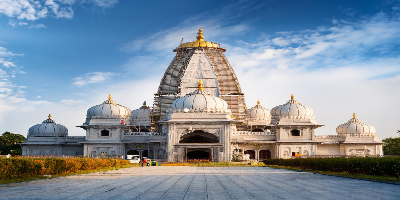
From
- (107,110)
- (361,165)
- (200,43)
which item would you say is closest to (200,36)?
(200,43)

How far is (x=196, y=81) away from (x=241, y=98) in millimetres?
8924

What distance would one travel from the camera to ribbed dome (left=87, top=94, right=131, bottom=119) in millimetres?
74438

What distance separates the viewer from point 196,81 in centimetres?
7894

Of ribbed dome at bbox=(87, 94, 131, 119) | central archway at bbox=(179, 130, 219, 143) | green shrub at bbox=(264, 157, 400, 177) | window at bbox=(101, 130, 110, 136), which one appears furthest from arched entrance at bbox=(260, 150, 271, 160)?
green shrub at bbox=(264, 157, 400, 177)

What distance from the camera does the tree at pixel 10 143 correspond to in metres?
78.7

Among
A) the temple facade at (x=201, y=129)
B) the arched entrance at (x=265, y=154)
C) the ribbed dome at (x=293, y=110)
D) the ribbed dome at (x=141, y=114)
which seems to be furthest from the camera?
the ribbed dome at (x=141, y=114)

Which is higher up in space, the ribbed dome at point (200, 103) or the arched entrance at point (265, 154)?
the ribbed dome at point (200, 103)

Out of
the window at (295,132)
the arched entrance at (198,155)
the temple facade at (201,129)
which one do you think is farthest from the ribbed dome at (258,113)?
the arched entrance at (198,155)

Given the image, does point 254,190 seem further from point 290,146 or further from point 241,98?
point 241,98

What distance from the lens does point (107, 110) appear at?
74750 mm

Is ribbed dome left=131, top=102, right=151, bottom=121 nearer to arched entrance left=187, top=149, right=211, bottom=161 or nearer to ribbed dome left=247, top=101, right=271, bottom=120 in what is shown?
arched entrance left=187, top=149, right=211, bottom=161

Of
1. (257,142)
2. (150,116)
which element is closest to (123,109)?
(150,116)

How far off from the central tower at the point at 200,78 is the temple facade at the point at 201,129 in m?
0.18

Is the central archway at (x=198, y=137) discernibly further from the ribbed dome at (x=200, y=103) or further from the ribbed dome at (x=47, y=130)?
the ribbed dome at (x=47, y=130)
